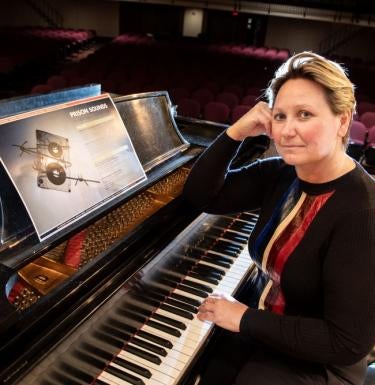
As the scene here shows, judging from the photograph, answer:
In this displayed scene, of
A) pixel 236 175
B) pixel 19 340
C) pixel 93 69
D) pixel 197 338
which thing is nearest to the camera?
pixel 19 340

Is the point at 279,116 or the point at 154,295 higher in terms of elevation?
the point at 279,116

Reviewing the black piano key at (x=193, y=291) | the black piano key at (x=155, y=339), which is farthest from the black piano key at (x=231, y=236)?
the black piano key at (x=155, y=339)

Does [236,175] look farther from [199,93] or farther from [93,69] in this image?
[93,69]

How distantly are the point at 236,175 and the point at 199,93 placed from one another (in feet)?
21.7

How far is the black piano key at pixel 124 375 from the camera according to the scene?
143 cm

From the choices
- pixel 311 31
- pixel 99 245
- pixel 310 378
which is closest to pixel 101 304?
pixel 99 245

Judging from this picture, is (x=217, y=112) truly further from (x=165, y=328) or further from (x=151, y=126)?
(x=165, y=328)

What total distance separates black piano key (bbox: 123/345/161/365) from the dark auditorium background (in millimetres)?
5992

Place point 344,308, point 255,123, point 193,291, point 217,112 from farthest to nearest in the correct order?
1. point 217,112
2. point 193,291
3. point 255,123
4. point 344,308

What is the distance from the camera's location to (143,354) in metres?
1.54

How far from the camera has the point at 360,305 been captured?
127 centimetres

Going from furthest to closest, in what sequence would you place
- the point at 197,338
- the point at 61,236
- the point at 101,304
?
the point at 197,338
the point at 61,236
the point at 101,304

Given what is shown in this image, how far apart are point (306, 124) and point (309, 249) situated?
450mm

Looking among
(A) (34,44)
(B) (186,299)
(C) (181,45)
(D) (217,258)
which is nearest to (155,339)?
(B) (186,299)
